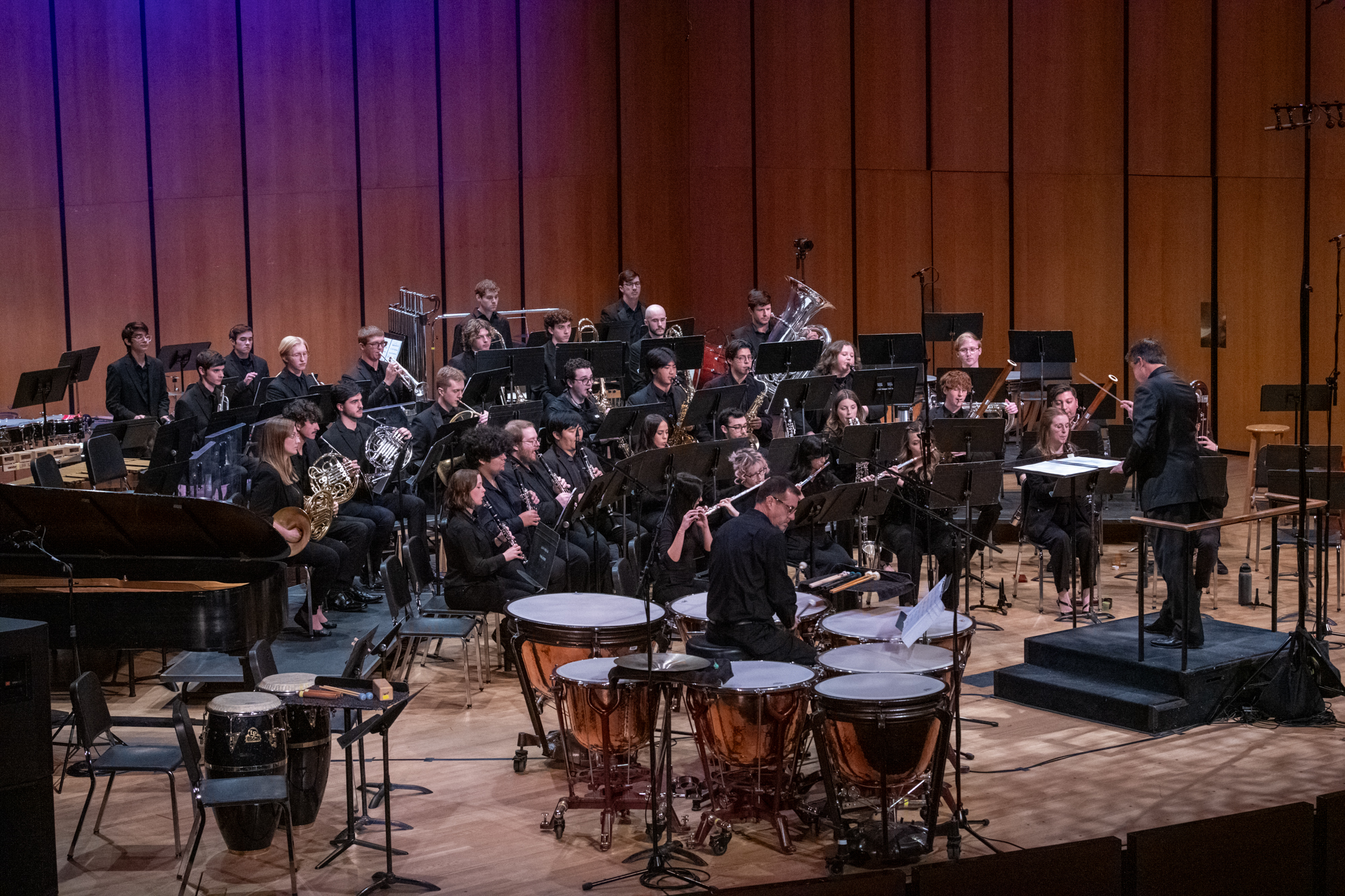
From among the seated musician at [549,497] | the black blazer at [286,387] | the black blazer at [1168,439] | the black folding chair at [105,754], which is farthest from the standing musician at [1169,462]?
the black blazer at [286,387]

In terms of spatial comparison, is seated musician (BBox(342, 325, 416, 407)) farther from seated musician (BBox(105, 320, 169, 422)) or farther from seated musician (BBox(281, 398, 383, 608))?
seated musician (BBox(105, 320, 169, 422))

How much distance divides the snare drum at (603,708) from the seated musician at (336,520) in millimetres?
2775

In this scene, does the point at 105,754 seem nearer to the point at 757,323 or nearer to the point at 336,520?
the point at 336,520

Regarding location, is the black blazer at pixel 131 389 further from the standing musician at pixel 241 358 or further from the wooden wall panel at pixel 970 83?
the wooden wall panel at pixel 970 83

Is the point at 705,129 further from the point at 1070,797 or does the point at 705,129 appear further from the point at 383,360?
the point at 1070,797

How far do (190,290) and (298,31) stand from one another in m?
2.56

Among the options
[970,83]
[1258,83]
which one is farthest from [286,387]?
[1258,83]

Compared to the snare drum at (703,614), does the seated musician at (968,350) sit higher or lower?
higher

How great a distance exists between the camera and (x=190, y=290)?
13.3 metres

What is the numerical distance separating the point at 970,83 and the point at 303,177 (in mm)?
6464

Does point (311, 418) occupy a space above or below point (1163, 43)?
below

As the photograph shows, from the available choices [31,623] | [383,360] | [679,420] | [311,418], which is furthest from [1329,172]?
[31,623]

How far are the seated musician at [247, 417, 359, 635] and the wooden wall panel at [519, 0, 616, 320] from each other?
248 inches

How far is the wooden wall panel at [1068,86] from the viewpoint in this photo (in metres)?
14.4
